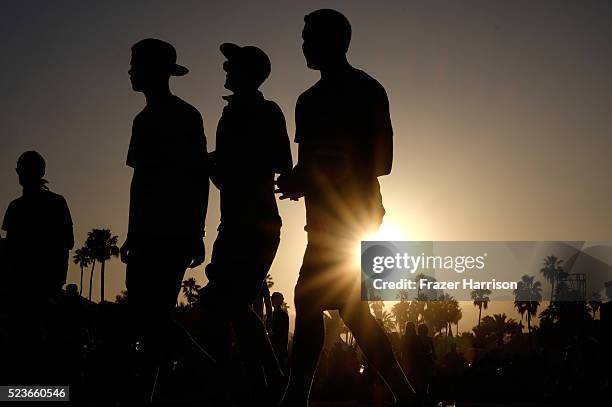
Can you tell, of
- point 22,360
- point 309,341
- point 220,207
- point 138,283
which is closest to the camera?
point 309,341

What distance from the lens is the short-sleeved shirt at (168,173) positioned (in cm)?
536

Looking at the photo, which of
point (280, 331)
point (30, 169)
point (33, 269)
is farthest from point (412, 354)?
point (30, 169)

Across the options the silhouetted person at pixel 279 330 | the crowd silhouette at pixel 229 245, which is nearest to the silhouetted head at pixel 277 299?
the silhouetted person at pixel 279 330

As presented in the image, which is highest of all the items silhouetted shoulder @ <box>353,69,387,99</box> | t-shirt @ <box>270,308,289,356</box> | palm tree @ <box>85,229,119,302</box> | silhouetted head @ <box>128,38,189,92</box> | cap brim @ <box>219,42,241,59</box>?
palm tree @ <box>85,229,119,302</box>

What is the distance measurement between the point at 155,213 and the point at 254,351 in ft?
3.57

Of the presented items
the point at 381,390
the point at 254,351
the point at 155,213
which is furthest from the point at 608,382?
the point at 155,213

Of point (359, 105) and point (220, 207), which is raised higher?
point (359, 105)

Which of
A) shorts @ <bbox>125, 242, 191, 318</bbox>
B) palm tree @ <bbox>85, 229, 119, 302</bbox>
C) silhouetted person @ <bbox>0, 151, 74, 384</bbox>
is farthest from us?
palm tree @ <bbox>85, 229, 119, 302</bbox>

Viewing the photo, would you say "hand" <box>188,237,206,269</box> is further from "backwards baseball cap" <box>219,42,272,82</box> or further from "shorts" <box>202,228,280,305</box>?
"backwards baseball cap" <box>219,42,272,82</box>

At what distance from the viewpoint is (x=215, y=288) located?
18.1 feet

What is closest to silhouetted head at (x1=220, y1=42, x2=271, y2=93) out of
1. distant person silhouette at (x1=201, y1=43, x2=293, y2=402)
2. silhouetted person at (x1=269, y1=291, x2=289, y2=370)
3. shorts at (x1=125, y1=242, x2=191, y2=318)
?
distant person silhouette at (x1=201, y1=43, x2=293, y2=402)

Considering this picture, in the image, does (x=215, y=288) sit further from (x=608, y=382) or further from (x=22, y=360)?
(x=608, y=382)

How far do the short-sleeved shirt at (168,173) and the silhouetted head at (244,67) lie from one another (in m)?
0.41

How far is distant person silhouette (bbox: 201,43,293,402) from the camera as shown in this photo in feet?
17.9
